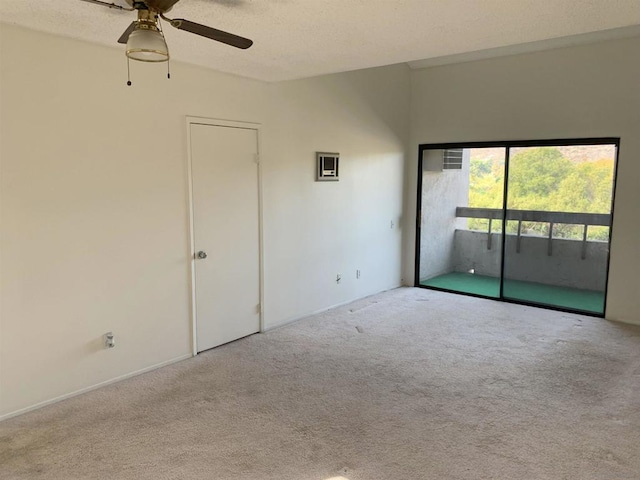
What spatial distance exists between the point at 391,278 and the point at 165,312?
11.8 ft

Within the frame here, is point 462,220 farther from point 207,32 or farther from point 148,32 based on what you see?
point 148,32

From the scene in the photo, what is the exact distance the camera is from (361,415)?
312 centimetres

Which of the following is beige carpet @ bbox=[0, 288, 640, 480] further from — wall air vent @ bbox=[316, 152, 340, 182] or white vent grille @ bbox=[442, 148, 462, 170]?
white vent grille @ bbox=[442, 148, 462, 170]

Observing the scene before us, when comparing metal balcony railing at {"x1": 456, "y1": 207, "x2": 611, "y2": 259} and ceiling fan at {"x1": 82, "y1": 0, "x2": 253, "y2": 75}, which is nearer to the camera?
ceiling fan at {"x1": 82, "y1": 0, "x2": 253, "y2": 75}

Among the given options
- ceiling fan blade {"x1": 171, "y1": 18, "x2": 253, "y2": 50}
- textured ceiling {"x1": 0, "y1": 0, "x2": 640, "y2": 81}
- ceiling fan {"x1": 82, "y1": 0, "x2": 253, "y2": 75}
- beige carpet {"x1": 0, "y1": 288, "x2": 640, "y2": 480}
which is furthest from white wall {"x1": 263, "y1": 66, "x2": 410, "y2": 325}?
ceiling fan {"x1": 82, "y1": 0, "x2": 253, "y2": 75}

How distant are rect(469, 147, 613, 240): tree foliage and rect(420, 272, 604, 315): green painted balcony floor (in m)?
0.68

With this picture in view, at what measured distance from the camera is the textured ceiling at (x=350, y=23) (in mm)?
2473

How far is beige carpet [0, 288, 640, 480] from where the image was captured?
2.58 m

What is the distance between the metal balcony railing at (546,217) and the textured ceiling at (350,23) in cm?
295

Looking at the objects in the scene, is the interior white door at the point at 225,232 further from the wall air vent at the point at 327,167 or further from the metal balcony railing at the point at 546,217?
the metal balcony railing at the point at 546,217

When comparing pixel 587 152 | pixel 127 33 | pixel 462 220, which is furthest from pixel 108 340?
pixel 587 152

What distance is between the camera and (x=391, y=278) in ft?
21.8

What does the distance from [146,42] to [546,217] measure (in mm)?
5052

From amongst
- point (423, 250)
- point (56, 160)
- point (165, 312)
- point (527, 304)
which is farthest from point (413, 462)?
point (423, 250)
